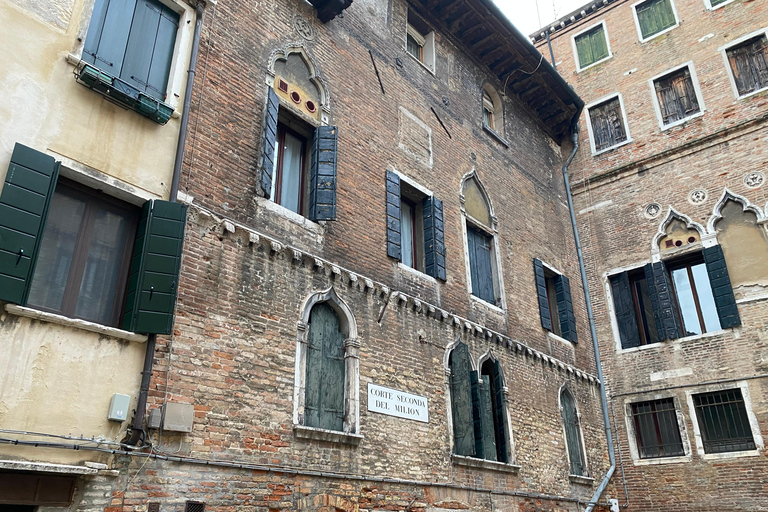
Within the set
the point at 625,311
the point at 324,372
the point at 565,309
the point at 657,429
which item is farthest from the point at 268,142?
the point at 657,429

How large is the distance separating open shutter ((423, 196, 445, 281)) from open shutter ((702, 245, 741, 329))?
6364 millimetres

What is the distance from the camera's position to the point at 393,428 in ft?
27.5

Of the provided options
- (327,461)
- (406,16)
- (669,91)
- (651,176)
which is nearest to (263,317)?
(327,461)

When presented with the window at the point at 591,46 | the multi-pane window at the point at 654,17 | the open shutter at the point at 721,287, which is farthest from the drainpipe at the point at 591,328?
the multi-pane window at the point at 654,17

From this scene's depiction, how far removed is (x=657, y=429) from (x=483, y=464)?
550 cm

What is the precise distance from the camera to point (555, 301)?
45.6ft

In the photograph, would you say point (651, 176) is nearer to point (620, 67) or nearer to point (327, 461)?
point (620, 67)

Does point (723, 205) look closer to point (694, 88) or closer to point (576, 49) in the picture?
point (694, 88)

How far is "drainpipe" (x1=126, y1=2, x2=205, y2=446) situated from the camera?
580 centimetres

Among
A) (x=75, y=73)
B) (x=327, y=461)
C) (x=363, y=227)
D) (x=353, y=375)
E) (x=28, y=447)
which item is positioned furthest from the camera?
(x=363, y=227)

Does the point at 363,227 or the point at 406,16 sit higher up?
the point at 406,16

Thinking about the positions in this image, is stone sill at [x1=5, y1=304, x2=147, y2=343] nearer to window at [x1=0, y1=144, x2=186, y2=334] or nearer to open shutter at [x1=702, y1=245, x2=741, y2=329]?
window at [x1=0, y1=144, x2=186, y2=334]

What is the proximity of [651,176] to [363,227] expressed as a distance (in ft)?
29.5

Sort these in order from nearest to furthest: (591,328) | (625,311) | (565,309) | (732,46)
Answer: (565,309) < (625,311) < (591,328) < (732,46)
